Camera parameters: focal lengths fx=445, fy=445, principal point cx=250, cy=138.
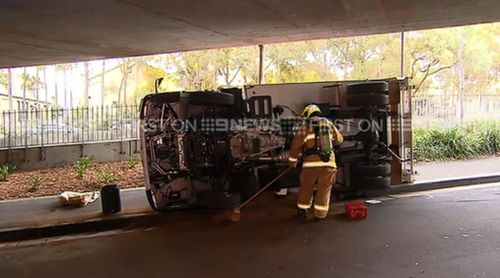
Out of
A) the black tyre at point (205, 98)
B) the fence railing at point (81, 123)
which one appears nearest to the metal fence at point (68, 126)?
the fence railing at point (81, 123)

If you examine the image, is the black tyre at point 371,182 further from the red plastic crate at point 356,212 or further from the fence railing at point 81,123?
the fence railing at point 81,123

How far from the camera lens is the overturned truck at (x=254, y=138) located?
764cm

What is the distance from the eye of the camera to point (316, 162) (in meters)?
7.53

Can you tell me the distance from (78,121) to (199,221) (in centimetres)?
880

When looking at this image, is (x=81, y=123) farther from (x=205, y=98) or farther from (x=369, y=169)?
(x=369, y=169)

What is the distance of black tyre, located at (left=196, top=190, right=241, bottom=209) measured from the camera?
24.0 ft

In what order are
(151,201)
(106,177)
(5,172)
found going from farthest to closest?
1. (5,172)
2. (106,177)
3. (151,201)

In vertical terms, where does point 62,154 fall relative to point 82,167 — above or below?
above

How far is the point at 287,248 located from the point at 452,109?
42.0 ft

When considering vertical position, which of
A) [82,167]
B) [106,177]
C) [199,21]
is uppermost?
[199,21]

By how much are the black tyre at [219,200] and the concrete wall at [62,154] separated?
7.62m

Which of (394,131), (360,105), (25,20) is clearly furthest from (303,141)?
(25,20)

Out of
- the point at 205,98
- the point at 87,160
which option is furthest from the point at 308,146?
the point at 87,160

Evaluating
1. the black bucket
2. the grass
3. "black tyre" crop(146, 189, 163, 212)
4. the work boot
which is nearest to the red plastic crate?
the work boot
